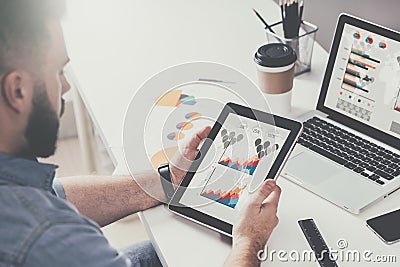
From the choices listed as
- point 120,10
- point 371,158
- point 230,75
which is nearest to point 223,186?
point 371,158

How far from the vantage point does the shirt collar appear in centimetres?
93

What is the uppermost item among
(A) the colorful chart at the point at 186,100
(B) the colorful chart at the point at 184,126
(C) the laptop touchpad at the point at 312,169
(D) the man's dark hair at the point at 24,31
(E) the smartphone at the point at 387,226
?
(D) the man's dark hair at the point at 24,31

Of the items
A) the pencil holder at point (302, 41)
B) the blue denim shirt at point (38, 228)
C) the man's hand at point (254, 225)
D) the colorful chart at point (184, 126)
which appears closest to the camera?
the blue denim shirt at point (38, 228)

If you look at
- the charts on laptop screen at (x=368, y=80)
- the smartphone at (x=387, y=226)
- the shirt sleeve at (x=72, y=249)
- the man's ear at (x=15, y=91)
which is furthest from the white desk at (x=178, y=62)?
the man's ear at (x=15, y=91)

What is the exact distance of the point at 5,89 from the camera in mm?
922

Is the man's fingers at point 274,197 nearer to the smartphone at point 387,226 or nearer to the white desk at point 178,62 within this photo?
the white desk at point 178,62

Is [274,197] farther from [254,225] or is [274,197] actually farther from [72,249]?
[72,249]

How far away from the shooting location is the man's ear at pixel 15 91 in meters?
0.92

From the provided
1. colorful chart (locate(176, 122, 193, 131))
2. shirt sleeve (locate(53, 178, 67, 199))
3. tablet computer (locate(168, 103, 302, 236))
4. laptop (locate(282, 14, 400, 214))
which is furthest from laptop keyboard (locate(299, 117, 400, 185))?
shirt sleeve (locate(53, 178, 67, 199))

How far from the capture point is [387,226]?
4.06 feet

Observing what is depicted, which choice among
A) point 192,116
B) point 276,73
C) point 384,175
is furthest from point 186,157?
point 384,175

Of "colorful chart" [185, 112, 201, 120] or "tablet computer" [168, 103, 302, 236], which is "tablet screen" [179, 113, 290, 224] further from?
"colorful chart" [185, 112, 201, 120]

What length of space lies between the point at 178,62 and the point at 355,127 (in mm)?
511

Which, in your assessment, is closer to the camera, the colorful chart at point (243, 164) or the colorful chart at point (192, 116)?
the colorful chart at point (243, 164)
